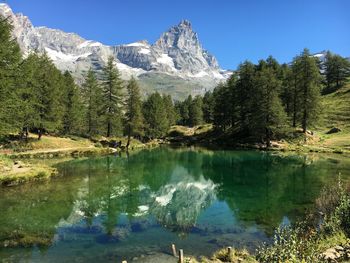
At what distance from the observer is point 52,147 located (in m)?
68.5

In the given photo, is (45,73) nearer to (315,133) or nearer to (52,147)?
(52,147)

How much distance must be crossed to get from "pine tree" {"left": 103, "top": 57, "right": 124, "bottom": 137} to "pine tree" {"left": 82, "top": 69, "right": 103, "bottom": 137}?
2271 mm

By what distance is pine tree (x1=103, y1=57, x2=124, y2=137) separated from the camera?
3523 inches

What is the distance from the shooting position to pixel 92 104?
91188mm

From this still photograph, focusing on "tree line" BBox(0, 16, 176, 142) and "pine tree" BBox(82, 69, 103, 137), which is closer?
"tree line" BBox(0, 16, 176, 142)

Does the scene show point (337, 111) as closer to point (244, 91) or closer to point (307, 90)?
point (307, 90)

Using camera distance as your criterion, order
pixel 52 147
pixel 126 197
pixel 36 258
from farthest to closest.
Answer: pixel 52 147, pixel 126 197, pixel 36 258

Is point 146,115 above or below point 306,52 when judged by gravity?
below

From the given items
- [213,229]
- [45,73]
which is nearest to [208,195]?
[213,229]

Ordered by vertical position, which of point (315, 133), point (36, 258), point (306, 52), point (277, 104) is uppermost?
point (306, 52)

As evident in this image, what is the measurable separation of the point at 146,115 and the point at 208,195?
7408cm

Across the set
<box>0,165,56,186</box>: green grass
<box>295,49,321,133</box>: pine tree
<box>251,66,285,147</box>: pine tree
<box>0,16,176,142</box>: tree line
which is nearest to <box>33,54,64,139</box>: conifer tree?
<box>0,16,176,142</box>: tree line

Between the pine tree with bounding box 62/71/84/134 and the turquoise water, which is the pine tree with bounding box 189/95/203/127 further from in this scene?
the turquoise water

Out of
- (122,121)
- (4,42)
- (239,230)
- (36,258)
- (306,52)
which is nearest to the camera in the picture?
(36,258)
